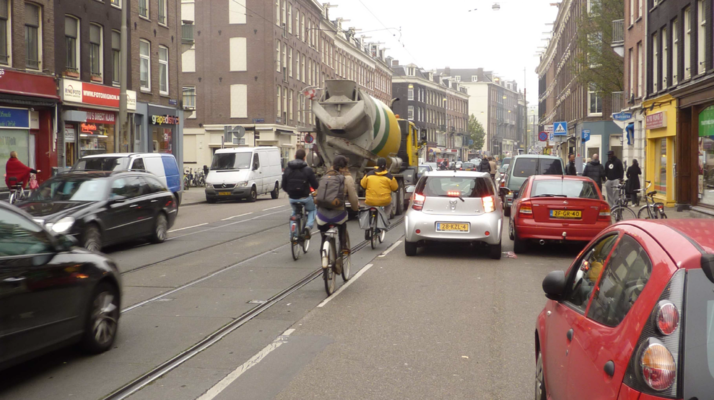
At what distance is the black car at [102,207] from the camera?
11.7 metres

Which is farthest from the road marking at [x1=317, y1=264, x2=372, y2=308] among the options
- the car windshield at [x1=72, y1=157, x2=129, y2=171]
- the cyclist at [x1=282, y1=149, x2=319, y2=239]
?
the car windshield at [x1=72, y1=157, x2=129, y2=171]

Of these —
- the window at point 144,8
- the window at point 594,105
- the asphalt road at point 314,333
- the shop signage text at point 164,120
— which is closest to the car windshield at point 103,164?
the asphalt road at point 314,333

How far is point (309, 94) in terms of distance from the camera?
19016 mm

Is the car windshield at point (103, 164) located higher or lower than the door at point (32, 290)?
higher

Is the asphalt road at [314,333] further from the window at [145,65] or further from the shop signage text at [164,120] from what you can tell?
the shop signage text at [164,120]

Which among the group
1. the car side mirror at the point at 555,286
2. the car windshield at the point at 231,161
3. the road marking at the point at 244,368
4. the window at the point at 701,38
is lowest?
the road marking at the point at 244,368

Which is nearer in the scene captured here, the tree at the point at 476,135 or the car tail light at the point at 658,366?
the car tail light at the point at 658,366

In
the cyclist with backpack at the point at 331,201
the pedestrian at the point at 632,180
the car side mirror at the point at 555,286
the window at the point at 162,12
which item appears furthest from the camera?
the window at the point at 162,12

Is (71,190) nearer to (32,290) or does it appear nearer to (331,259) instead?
(331,259)

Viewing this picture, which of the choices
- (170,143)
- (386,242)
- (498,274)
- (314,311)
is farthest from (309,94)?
(170,143)

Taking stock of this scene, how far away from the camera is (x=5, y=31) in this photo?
23453 millimetres

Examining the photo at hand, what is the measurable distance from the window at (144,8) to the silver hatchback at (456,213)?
2490 cm

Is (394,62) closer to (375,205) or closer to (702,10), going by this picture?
(702,10)

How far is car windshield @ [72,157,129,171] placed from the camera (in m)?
19.1
